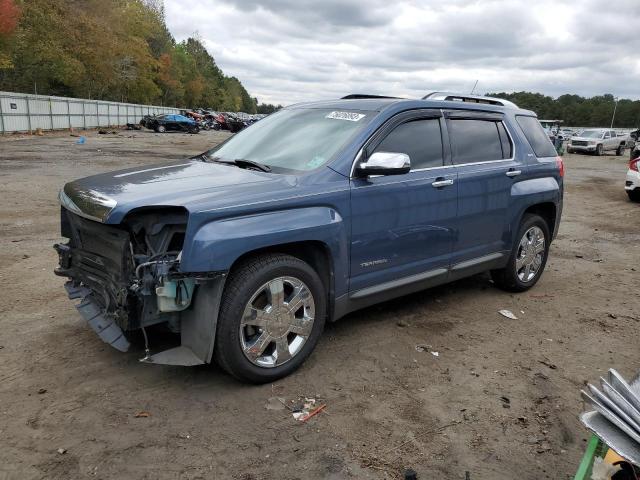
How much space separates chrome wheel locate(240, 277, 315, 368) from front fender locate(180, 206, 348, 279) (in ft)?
0.99

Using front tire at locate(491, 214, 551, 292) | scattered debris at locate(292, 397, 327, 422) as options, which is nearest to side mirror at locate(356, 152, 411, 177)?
scattered debris at locate(292, 397, 327, 422)

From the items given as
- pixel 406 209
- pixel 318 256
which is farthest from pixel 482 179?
pixel 318 256

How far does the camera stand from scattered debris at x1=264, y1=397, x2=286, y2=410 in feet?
10.8

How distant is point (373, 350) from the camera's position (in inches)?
164

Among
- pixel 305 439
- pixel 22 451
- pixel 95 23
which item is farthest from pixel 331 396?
pixel 95 23

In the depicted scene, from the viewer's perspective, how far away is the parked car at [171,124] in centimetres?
4172

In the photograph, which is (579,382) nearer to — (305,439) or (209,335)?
(305,439)

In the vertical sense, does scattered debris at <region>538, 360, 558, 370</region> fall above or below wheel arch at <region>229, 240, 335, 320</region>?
below

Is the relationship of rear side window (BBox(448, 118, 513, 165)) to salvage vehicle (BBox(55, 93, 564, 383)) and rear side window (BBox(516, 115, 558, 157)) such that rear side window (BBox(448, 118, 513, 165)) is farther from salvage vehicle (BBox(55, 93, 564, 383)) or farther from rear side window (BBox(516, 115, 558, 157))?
rear side window (BBox(516, 115, 558, 157))

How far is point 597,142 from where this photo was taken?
107 ft

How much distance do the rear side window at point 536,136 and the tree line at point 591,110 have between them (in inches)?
4226

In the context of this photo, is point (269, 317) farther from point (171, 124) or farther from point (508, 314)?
point (171, 124)

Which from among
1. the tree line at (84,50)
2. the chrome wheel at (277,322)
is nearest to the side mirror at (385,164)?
the chrome wheel at (277,322)

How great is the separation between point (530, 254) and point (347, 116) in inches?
108
